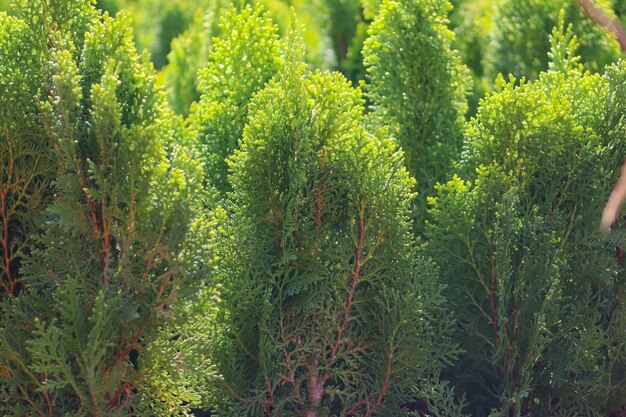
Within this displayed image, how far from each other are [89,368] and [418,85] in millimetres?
2610

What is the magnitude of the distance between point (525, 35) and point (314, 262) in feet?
11.5

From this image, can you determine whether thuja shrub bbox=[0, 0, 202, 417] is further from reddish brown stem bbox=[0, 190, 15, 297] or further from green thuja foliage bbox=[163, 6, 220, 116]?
green thuja foliage bbox=[163, 6, 220, 116]

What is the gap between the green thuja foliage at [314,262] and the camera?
3928 millimetres

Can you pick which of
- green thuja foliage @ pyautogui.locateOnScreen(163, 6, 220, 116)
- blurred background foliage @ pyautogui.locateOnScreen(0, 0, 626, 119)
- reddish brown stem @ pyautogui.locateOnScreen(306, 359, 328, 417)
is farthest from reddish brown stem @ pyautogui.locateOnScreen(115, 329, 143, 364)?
green thuja foliage @ pyautogui.locateOnScreen(163, 6, 220, 116)

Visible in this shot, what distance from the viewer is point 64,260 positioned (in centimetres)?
366

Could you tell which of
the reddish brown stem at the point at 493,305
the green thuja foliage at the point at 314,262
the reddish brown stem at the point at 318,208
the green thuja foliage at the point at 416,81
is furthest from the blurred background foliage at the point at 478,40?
the reddish brown stem at the point at 318,208

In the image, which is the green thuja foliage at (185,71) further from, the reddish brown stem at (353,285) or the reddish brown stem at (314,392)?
the reddish brown stem at (314,392)

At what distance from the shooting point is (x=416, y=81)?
5.04 meters

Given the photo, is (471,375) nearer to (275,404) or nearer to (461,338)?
(461,338)

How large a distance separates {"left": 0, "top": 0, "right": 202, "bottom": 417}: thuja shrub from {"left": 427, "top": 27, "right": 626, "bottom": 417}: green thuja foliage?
148 cm

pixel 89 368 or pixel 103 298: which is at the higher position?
pixel 103 298

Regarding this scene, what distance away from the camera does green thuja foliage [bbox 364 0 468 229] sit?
5008 millimetres

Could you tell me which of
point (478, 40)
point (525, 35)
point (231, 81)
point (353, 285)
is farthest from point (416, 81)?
point (478, 40)

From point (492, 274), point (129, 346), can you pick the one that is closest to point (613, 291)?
point (492, 274)
